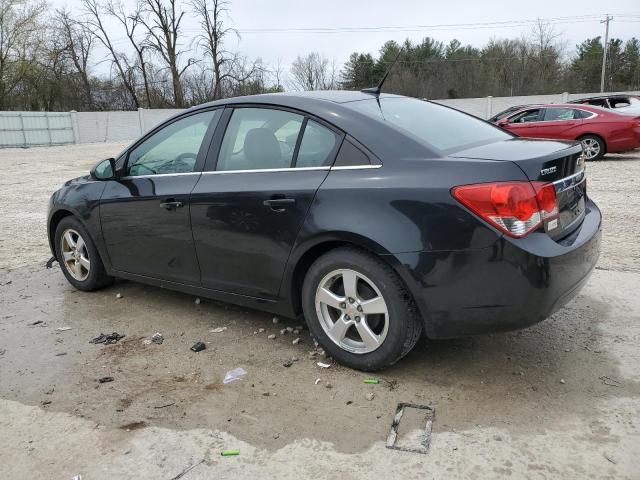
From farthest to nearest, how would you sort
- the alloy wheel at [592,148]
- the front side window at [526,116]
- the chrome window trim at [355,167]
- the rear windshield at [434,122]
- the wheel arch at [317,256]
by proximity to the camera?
the front side window at [526,116], the alloy wheel at [592,148], the rear windshield at [434,122], the chrome window trim at [355,167], the wheel arch at [317,256]

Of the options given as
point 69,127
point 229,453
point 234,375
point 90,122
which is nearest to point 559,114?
point 234,375

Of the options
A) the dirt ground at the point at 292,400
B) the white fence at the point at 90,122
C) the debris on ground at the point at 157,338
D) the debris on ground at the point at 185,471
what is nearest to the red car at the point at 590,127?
the dirt ground at the point at 292,400

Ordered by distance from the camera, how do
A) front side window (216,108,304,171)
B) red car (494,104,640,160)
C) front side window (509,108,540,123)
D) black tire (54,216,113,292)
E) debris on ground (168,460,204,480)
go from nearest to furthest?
debris on ground (168,460,204,480), front side window (216,108,304,171), black tire (54,216,113,292), red car (494,104,640,160), front side window (509,108,540,123)

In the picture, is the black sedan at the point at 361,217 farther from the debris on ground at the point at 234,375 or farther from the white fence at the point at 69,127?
the white fence at the point at 69,127

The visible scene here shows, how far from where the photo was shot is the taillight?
2703mm

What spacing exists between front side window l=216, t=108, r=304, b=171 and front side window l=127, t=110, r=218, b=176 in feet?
0.82

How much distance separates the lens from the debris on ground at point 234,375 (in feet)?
10.8

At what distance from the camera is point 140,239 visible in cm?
424

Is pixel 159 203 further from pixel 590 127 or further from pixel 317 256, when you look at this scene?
pixel 590 127

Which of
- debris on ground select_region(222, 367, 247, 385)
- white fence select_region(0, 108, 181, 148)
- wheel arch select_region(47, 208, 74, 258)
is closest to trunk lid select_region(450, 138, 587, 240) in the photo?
debris on ground select_region(222, 367, 247, 385)

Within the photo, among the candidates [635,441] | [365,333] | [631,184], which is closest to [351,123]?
[365,333]

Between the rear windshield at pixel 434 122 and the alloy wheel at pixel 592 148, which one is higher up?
the rear windshield at pixel 434 122

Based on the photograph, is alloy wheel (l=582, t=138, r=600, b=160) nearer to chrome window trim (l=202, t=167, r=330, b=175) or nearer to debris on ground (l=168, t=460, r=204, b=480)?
chrome window trim (l=202, t=167, r=330, b=175)

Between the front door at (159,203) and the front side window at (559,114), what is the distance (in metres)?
11.7
